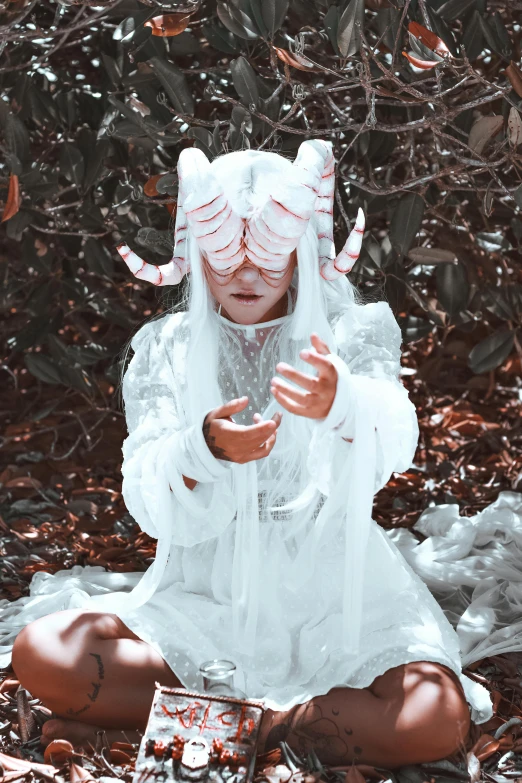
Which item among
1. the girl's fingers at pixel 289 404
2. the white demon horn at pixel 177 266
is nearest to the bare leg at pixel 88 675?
the girl's fingers at pixel 289 404

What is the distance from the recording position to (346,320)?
2014mm

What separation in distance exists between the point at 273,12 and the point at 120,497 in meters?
1.56

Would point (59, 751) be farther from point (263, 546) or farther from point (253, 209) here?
point (253, 209)

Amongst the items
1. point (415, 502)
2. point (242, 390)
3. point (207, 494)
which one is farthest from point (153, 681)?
point (415, 502)

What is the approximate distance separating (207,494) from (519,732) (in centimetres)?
76

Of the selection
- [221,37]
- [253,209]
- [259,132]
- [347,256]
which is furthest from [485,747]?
[221,37]

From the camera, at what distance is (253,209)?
184 cm

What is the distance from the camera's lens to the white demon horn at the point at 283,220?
1.83 metres

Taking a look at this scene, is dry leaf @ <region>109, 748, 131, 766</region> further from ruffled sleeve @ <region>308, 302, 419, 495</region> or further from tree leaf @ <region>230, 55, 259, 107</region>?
tree leaf @ <region>230, 55, 259, 107</region>

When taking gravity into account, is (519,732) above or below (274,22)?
below

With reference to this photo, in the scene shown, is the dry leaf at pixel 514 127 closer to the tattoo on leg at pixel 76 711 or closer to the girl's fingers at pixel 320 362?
the girl's fingers at pixel 320 362

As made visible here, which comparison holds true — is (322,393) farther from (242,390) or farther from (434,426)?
(434,426)

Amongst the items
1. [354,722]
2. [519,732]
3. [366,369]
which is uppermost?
[366,369]

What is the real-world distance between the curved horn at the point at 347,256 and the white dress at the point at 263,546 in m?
0.10
